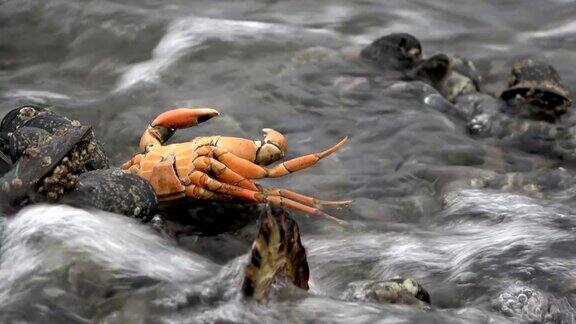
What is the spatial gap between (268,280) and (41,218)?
5.44ft

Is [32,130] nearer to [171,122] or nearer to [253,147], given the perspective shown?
[171,122]

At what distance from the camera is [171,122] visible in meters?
6.80

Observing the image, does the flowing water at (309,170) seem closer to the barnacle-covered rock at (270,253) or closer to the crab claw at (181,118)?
the barnacle-covered rock at (270,253)

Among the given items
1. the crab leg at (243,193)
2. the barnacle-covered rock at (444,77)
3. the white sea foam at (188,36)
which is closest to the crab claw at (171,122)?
the crab leg at (243,193)

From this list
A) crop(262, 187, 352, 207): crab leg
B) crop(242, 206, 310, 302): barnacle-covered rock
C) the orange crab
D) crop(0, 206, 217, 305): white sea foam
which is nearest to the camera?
crop(242, 206, 310, 302): barnacle-covered rock

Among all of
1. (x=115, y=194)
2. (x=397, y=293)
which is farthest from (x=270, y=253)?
(x=115, y=194)

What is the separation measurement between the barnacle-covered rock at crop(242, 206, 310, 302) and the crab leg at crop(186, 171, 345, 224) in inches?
69.2

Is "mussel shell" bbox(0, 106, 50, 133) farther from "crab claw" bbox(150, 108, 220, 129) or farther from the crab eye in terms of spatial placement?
the crab eye

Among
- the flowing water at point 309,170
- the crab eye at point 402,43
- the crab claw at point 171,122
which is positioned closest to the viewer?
the flowing water at point 309,170

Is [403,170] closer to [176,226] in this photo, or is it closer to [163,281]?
[176,226]

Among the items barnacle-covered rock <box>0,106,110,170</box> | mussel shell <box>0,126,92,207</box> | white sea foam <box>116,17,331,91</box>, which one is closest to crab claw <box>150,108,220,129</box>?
barnacle-covered rock <box>0,106,110,170</box>

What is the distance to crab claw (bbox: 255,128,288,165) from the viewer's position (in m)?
6.62

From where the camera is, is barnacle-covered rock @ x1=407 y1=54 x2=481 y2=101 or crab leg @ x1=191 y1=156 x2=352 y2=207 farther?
barnacle-covered rock @ x1=407 y1=54 x2=481 y2=101

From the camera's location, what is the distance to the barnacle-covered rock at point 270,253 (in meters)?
4.39
